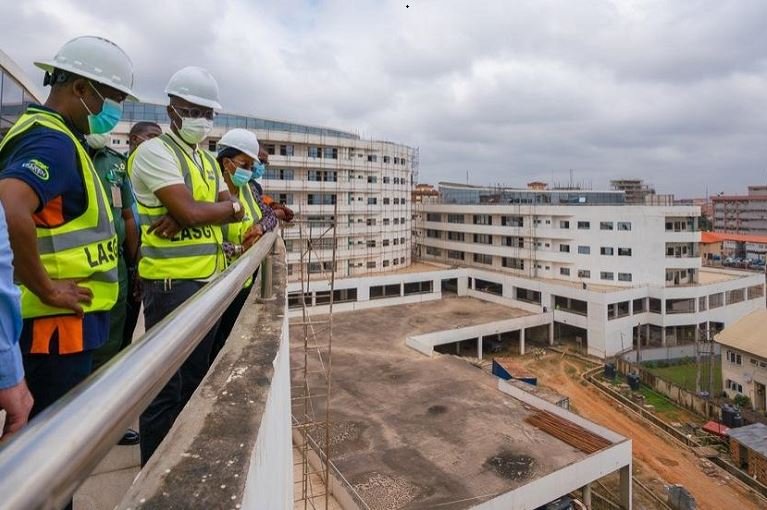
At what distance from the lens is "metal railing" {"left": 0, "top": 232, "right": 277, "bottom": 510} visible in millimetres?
447

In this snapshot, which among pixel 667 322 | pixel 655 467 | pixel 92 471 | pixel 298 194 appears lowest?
pixel 655 467

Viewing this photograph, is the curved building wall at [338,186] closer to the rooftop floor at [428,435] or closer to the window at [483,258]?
Result: the window at [483,258]

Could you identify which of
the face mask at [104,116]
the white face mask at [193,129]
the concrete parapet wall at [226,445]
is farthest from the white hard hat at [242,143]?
the concrete parapet wall at [226,445]

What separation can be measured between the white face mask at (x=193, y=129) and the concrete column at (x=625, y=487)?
11.1 m

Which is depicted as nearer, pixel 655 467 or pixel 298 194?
pixel 655 467

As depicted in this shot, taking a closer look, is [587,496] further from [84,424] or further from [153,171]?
[84,424]

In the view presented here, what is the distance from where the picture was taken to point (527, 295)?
26.3 meters

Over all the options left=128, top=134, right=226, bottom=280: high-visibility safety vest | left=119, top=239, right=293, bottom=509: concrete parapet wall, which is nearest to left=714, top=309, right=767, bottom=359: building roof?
left=128, top=134, right=226, bottom=280: high-visibility safety vest

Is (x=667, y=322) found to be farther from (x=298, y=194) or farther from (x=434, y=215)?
(x=298, y=194)

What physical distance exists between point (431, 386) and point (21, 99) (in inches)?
479

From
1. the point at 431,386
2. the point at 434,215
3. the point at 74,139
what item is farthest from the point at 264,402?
the point at 434,215

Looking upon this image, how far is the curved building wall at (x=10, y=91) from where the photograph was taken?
930 cm

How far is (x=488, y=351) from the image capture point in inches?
920

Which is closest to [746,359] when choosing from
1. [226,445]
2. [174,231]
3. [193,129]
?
[193,129]
